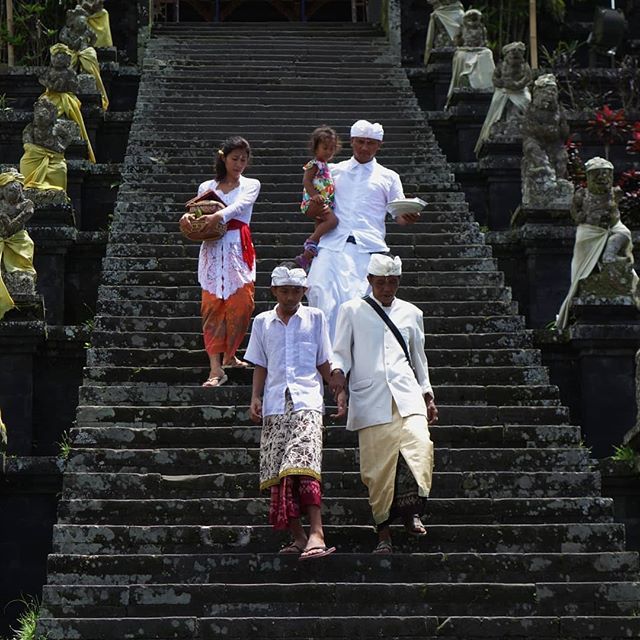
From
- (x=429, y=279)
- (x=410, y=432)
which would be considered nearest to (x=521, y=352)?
(x=429, y=279)

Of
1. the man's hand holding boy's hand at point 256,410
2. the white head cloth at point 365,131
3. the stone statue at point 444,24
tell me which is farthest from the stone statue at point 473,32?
the man's hand holding boy's hand at point 256,410

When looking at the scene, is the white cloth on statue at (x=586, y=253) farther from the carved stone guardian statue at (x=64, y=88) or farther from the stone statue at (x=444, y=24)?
the stone statue at (x=444, y=24)

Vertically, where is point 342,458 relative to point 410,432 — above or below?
below

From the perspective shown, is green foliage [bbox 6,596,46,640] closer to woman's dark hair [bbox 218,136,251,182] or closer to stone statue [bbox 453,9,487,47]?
woman's dark hair [bbox 218,136,251,182]

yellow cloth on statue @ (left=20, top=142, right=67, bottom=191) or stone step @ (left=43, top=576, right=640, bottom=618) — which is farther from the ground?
stone step @ (left=43, top=576, right=640, bottom=618)

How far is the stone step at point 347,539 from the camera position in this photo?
1095 centimetres

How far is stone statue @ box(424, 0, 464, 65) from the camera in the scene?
2052cm

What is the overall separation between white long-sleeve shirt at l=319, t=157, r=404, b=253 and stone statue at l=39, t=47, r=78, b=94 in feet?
19.5

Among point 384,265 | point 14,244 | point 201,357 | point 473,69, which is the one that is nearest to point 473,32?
point 473,69

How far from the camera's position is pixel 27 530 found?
12.8 metres

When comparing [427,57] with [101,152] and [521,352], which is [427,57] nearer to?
[101,152]

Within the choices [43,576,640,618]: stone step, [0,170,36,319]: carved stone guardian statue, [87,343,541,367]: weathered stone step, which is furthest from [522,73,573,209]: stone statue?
[43,576,640,618]: stone step

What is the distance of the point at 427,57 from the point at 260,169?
412 cm

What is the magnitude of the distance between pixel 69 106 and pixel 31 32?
524 cm
